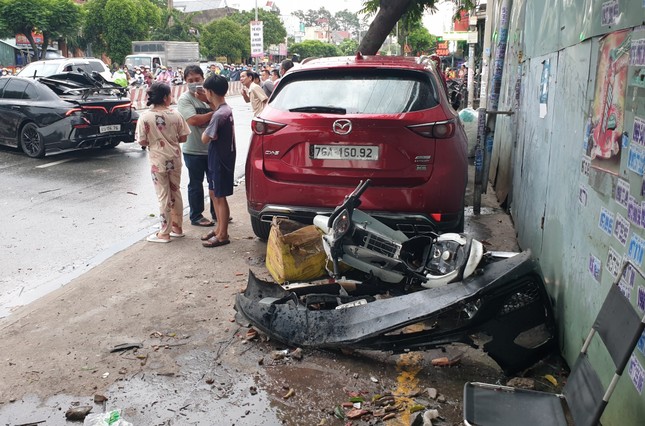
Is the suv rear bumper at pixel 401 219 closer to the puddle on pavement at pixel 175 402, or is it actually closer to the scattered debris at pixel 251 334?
the scattered debris at pixel 251 334

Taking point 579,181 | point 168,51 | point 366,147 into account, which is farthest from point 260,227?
point 168,51

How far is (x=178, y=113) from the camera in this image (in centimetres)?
651

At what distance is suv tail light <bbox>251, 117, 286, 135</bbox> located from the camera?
5.18 metres

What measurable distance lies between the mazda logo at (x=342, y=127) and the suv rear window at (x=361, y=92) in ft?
0.43

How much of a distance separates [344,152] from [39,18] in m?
42.6

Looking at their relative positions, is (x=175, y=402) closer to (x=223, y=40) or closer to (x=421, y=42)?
(x=421, y=42)

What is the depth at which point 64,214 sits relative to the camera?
25.7 feet

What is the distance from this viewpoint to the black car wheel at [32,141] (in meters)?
11.7

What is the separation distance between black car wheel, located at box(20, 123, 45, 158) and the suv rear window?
8.11 metres

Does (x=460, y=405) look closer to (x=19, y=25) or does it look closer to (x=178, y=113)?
(x=178, y=113)

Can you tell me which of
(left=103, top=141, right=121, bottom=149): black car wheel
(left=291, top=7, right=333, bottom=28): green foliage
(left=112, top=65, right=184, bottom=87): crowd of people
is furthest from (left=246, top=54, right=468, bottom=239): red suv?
(left=291, top=7, right=333, bottom=28): green foliage

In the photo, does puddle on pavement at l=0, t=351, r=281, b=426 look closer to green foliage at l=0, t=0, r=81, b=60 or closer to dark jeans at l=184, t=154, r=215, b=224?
dark jeans at l=184, t=154, r=215, b=224

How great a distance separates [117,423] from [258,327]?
3.78ft

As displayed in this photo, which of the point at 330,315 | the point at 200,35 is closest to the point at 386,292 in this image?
the point at 330,315
